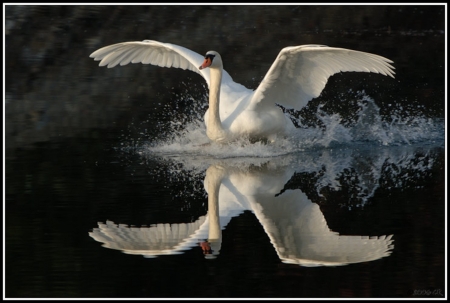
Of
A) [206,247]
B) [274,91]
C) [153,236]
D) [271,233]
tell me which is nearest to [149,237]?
[153,236]

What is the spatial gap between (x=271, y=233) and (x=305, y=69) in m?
3.38

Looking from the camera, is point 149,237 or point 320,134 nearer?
point 149,237

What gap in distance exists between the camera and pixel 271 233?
703 cm

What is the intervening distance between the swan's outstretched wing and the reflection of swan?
1.75 meters

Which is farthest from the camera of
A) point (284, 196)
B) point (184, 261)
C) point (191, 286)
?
point (284, 196)

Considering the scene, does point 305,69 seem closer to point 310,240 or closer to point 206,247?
point 310,240

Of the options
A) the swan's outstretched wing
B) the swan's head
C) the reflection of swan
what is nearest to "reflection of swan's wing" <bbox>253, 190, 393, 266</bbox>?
the reflection of swan

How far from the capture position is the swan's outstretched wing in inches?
372

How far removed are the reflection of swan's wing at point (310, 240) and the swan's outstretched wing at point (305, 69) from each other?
222 centimetres

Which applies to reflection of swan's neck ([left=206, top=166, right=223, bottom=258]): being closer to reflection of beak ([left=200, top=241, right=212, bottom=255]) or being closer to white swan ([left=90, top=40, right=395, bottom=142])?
reflection of beak ([left=200, top=241, right=212, bottom=255])

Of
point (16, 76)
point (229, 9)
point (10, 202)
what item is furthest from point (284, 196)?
point (229, 9)

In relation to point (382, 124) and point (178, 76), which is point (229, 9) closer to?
point (178, 76)

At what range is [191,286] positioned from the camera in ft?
19.6

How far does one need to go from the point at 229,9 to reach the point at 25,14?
534 cm
